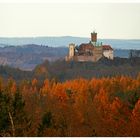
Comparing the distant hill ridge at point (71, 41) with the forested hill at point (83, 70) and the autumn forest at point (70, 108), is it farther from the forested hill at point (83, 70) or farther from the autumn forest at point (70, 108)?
the autumn forest at point (70, 108)

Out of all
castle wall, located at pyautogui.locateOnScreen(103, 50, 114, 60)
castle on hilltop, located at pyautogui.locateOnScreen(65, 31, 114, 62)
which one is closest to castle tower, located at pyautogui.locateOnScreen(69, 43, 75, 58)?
castle on hilltop, located at pyautogui.locateOnScreen(65, 31, 114, 62)

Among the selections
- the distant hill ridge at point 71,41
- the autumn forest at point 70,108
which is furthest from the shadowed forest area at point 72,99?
the distant hill ridge at point 71,41

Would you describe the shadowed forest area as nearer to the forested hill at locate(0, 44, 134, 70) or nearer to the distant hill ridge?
the forested hill at locate(0, 44, 134, 70)

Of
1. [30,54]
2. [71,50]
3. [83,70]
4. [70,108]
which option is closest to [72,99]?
[70,108]

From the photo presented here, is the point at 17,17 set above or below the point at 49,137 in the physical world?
above
